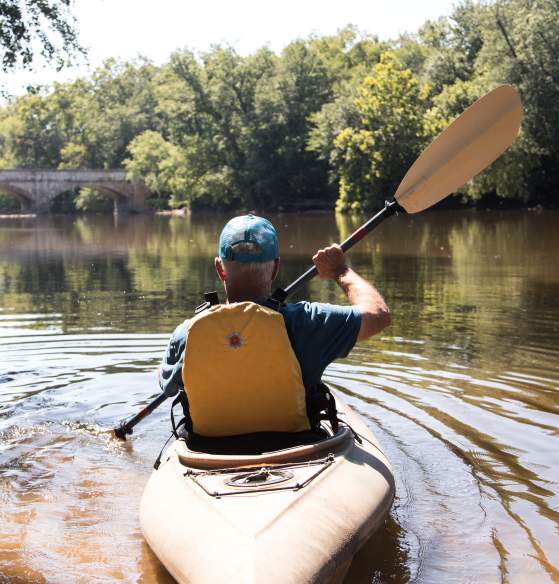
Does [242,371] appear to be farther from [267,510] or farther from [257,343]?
[267,510]

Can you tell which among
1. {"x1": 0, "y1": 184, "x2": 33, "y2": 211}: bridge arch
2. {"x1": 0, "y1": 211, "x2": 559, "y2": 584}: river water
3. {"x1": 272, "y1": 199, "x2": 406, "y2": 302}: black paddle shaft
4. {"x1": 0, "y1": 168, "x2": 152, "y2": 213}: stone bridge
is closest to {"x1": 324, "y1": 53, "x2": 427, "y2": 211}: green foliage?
{"x1": 0, "y1": 211, "x2": 559, "y2": 584}: river water

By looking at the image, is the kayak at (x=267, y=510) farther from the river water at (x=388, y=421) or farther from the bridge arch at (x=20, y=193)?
the bridge arch at (x=20, y=193)

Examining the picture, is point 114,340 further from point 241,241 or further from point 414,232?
point 414,232

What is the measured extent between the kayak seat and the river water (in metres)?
0.68

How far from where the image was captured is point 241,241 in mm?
3885

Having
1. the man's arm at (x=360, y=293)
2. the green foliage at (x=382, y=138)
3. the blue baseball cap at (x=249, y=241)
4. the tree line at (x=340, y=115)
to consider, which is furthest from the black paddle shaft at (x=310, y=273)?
the green foliage at (x=382, y=138)

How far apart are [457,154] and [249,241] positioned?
9.44 ft

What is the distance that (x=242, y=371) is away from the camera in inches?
152

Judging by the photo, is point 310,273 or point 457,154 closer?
point 310,273

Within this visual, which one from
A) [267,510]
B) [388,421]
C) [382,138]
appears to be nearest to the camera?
[267,510]

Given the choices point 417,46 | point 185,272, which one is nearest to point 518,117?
point 185,272

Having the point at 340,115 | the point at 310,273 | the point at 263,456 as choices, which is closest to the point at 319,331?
the point at 263,456

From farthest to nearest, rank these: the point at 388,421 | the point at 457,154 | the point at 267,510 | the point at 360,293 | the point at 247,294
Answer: the point at 388,421 → the point at 457,154 → the point at 360,293 → the point at 247,294 → the point at 267,510

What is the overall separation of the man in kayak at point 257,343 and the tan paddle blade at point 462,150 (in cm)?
223
